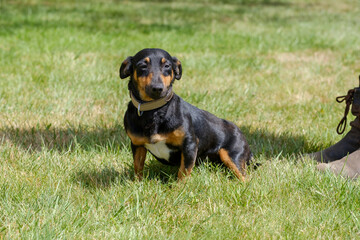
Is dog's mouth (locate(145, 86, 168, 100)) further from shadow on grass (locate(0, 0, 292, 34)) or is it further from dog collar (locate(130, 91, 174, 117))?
shadow on grass (locate(0, 0, 292, 34))

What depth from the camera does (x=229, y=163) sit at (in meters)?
3.44

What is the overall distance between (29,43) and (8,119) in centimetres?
340

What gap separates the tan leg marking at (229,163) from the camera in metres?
3.36

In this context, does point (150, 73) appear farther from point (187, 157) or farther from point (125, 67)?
point (187, 157)

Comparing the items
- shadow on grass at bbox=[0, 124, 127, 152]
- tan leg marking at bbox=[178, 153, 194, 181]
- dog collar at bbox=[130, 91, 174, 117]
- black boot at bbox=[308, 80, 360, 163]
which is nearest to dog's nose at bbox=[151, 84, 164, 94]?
dog collar at bbox=[130, 91, 174, 117]

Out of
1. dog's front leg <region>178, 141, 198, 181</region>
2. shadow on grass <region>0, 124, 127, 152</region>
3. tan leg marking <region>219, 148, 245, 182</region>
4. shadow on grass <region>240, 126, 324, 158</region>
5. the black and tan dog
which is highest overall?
the black and tan dog

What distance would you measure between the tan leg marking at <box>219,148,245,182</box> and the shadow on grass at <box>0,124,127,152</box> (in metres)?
0.87

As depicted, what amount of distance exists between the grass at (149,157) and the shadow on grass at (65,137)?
2 cm

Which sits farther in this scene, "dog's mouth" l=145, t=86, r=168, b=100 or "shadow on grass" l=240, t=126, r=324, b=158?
"shadow on grass" l=240, t=126, r=324, b=158

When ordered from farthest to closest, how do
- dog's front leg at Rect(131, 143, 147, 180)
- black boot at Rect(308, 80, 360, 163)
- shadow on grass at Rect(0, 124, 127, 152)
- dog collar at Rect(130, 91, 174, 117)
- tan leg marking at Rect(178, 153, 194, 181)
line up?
shadow on grass at Rect(0, 124, 127, 152)
black boot at Rect(308, 80, 360, 163)
dog's front leg at Rect(131, 143, 147, 180)
tan leg marking at Rect(178, 153, 194, 181)
dog collar at Rect(130, 91, 174, 117)

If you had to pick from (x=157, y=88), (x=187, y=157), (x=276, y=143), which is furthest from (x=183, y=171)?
(x=276, y=143)

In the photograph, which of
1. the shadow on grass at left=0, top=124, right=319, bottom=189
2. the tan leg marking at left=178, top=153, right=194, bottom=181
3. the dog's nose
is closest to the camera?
the dog's nose

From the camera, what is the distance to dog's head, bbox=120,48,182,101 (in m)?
2.96

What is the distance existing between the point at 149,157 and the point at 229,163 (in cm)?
76
